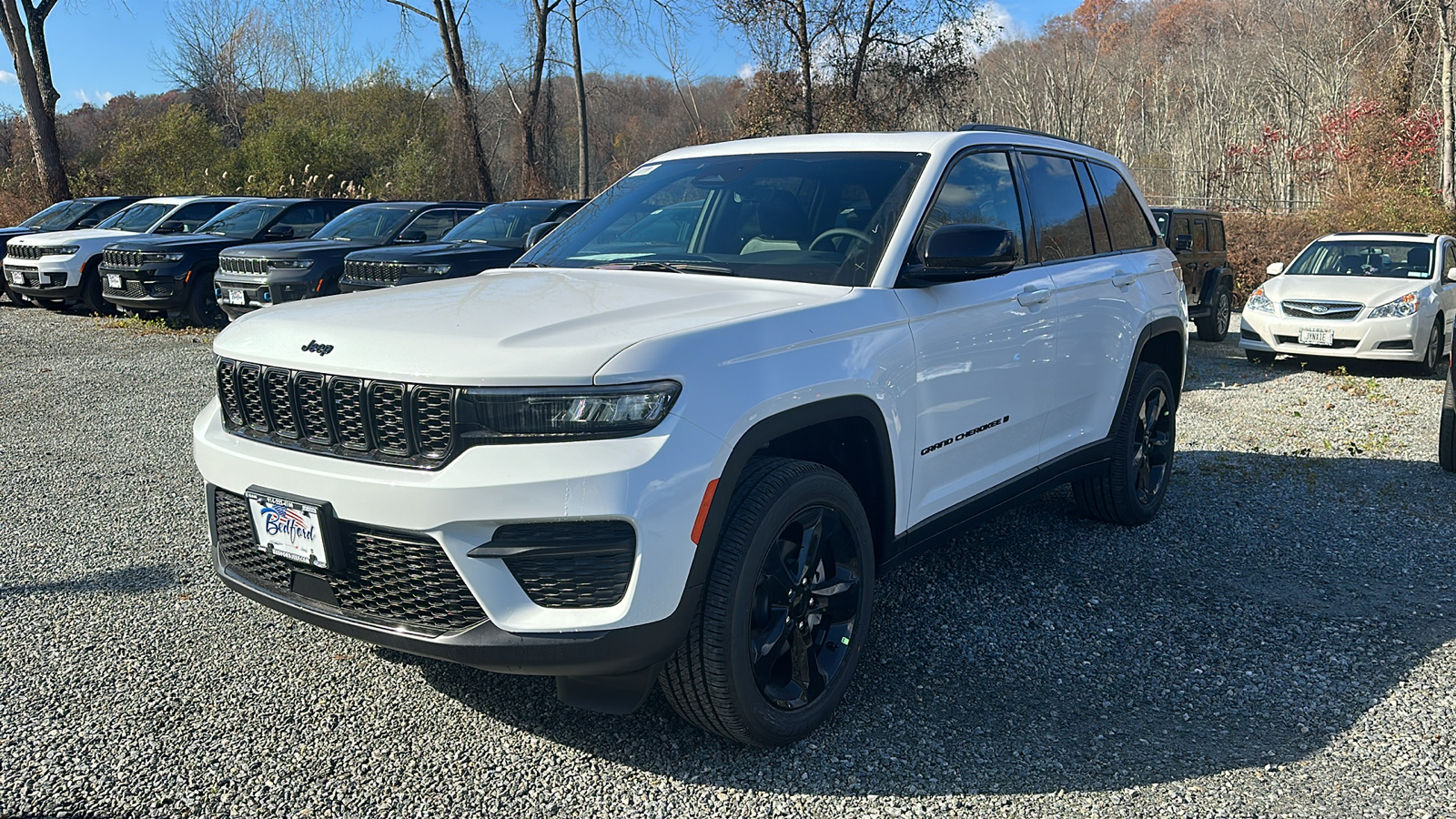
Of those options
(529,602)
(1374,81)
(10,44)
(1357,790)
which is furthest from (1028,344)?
(10,44)

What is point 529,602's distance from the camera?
2.78 meters

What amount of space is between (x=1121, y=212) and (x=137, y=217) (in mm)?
15748

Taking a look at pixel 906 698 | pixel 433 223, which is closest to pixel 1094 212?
pixel 906 698

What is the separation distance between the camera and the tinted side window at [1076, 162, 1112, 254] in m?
5.14

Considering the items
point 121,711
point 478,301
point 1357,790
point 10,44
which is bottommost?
point 1357,790

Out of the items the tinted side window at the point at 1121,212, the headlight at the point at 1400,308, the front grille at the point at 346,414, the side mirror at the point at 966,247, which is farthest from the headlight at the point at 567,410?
the headlight at the point at 1400,308

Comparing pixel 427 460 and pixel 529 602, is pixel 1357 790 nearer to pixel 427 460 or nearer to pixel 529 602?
pixel 529 602

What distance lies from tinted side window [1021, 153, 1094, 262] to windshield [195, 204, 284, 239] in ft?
41.1

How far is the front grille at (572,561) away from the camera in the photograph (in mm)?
2705

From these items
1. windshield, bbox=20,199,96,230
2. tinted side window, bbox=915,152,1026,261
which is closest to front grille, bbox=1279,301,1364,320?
tinted side window, bbox=915,152,1026,261

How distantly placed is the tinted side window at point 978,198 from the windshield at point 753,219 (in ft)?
0.42

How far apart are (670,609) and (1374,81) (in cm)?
2654

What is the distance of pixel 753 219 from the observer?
411cm

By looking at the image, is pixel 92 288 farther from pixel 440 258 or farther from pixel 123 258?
pixel 440 258
